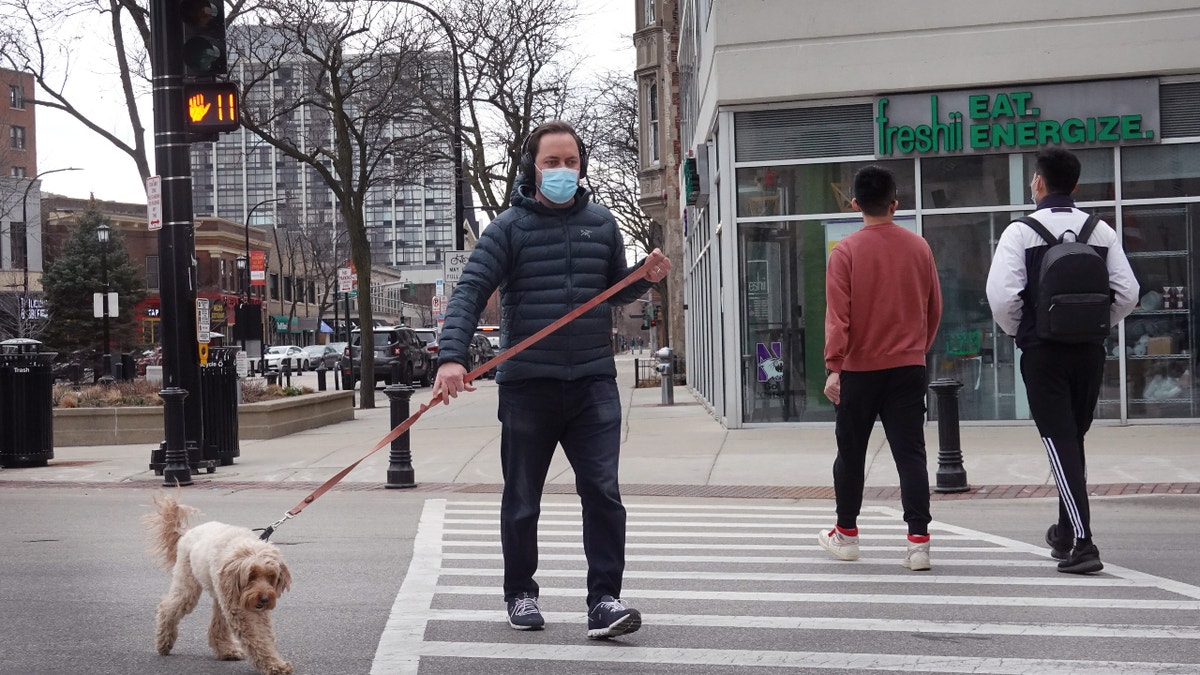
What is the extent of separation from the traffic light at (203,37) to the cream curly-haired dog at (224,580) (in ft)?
25.7

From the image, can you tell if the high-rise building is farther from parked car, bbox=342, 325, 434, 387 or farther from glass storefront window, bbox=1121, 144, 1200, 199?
glass storefront window, bbox=1121, 144, 1200, 199

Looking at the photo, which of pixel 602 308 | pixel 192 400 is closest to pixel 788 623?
pixel 602 308

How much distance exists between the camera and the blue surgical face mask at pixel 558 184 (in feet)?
17.8

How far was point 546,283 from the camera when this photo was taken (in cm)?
549

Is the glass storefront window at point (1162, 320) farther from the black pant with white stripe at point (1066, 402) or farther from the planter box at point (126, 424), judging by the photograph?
the planter box at point (126, 424)

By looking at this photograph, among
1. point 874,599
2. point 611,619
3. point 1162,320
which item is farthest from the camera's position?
point 1162,320

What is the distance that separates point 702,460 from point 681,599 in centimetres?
741

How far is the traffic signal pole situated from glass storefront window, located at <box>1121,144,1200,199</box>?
10.6 metres

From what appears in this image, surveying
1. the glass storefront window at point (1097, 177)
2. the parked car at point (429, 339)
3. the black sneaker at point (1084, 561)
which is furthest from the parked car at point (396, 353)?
the black sneaker at point (1084, 561)

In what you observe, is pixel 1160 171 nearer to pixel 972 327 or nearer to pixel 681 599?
pixel 972 327

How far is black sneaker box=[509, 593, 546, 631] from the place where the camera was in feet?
18.1

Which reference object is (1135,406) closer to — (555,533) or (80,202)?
(555,533)

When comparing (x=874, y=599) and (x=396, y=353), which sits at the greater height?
(x=396, y=353)

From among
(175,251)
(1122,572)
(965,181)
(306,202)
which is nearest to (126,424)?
(175,251)
